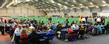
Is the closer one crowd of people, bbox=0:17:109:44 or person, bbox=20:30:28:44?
person, bbox=20:30:28:44

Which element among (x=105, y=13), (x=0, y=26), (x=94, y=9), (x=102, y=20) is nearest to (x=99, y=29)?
(x=102, y=20)

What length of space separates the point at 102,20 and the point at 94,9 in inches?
859

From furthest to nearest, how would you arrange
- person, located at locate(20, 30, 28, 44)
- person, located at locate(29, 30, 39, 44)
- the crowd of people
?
person, located at locate(29, 30, 39, 44)
the crowd of people
person, located at locate(20, 30, 28, 44)

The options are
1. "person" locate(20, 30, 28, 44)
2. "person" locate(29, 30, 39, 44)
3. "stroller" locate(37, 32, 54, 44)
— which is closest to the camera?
"person" locate(20, 30, 28, 44)

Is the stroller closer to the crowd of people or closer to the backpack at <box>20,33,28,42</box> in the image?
the crowd of people

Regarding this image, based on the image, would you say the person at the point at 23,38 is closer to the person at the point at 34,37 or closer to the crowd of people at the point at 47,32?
the crowd of people at the point at 47,32

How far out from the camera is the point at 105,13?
38438 mm

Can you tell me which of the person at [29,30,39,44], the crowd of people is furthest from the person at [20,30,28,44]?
the person at [29,30,39,44]

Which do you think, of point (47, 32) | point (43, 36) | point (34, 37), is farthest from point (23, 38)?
point (47, 32)

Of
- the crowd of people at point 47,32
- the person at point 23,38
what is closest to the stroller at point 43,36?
the crowd of people at point 47,32

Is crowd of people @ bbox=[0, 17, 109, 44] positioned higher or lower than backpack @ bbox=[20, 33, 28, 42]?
lower

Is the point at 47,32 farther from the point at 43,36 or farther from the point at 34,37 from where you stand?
the point at 34,37

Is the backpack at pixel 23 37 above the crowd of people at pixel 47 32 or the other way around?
above

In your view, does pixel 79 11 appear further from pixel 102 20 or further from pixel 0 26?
pixel 0 26
